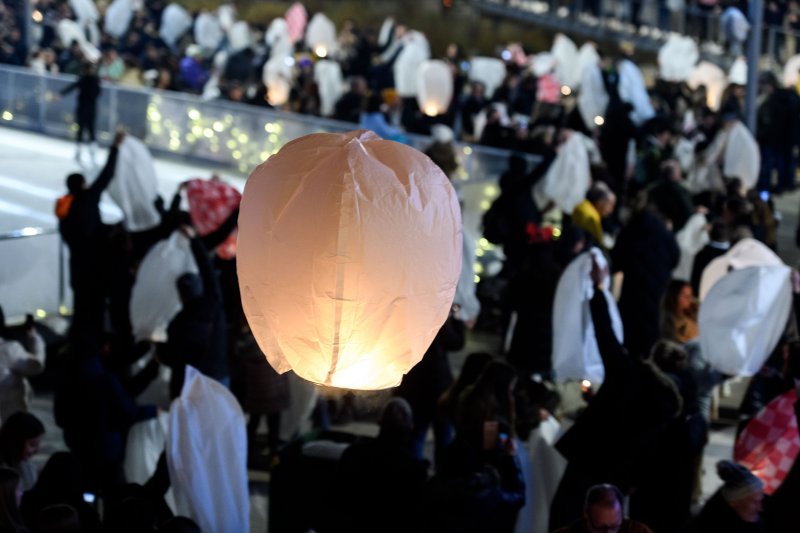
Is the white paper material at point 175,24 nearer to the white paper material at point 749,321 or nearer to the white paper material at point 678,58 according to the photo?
the white paper material at point 678,58

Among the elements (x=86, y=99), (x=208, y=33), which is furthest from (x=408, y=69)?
(x=208, y=33)

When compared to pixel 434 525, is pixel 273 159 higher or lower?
higher

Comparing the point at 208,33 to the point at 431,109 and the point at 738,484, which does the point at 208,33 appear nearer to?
the point at 431,109

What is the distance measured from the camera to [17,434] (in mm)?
7289

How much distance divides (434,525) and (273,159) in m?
2.52

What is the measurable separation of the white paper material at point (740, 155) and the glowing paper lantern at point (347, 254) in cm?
1019

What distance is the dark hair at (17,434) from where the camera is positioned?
7293 mm

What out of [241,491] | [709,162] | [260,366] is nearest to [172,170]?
[709,162]

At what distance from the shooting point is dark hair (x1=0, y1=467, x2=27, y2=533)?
21.4 feet

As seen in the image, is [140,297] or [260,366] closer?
[260,366]

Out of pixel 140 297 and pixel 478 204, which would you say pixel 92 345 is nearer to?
pixel 140 297

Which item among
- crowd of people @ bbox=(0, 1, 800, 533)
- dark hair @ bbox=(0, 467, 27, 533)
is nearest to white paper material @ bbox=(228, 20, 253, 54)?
crowd of people @ bbox=(0, 1, 800, 533)

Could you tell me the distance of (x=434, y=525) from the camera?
7184mm

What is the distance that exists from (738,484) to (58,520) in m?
3.01
